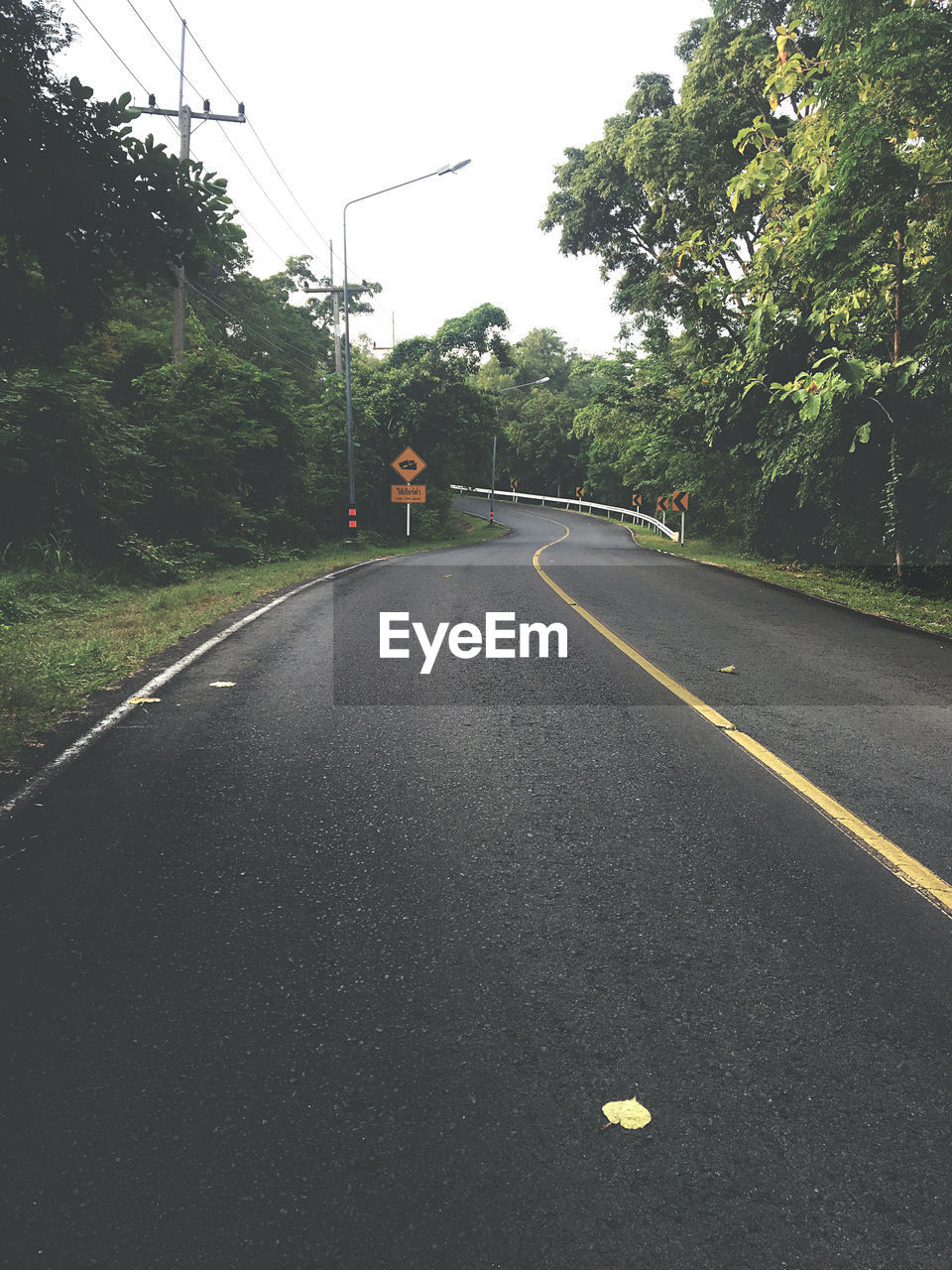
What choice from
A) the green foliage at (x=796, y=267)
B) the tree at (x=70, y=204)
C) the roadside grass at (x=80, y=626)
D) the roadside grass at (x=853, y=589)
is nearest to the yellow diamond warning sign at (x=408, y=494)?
the green foliage at (x=796, y=267)

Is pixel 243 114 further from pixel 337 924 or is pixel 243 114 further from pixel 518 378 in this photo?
pixel 518 378

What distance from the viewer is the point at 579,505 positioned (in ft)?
195

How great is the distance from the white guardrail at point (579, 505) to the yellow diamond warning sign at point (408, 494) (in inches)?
429

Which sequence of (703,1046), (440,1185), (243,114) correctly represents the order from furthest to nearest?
1. (243,114)
2. (703,1046)
3. (440,1185)

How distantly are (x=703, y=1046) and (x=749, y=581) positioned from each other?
15.2m

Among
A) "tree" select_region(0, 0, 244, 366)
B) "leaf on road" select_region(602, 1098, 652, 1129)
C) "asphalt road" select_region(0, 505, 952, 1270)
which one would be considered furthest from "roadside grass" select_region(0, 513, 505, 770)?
"leaf on road" select_region(602, 1098, 652, 1129)

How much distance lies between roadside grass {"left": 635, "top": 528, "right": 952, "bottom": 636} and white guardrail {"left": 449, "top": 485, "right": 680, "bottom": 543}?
514 inches

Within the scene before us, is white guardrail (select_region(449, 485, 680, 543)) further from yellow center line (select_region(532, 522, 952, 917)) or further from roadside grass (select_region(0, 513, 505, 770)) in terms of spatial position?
yellow center line (select_region(532, 522, 952, 917))

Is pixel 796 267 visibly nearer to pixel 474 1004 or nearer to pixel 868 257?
pixel 868 257

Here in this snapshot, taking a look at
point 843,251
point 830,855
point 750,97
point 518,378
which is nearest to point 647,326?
point 750,97

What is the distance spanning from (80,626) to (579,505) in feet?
169

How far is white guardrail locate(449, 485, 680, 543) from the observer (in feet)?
125

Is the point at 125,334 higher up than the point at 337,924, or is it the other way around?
the point at 125,334

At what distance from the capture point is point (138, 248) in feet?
20.7
